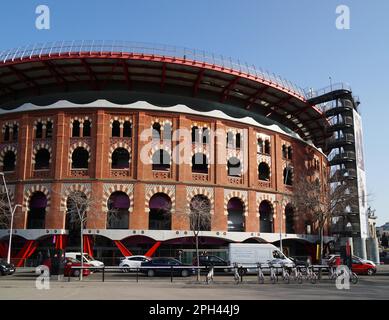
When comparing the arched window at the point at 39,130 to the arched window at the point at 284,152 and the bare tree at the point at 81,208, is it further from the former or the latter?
the arched window at the point at 284,152

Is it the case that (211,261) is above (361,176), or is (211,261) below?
below

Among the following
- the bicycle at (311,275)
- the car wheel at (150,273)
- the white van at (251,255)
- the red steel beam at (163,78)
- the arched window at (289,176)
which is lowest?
the car wheel at (150,273)

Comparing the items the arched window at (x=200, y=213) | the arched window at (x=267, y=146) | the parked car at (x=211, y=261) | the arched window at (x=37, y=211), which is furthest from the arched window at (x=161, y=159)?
the arched window at (x=267, y=146)

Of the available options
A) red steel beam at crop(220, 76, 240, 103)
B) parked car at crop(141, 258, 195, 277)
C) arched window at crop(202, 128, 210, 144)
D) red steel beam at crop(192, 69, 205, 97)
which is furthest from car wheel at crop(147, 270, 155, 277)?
red steel beam at crop(220, 76, 240, 103)

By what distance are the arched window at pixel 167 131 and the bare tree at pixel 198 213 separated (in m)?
6.38

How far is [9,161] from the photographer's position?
145 ft

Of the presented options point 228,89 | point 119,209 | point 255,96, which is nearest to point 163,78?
point 228,89

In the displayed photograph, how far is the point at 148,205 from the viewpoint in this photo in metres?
40.1

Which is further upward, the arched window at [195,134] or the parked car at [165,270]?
the arched window at [195,134]

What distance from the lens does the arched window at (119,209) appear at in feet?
131

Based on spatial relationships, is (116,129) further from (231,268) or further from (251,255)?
(231,268)

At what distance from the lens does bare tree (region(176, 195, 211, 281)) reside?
3818cm

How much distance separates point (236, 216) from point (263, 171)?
22.1 ft

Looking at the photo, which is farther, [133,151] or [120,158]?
[120,158]
